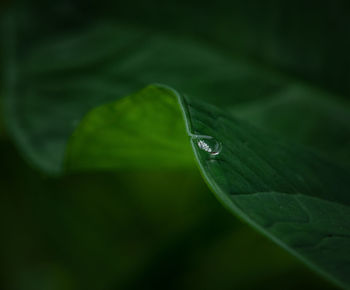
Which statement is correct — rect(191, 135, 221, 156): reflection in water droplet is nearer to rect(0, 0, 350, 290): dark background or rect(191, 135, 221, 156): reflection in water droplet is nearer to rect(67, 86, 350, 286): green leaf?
rect(67, 86, 350, 286): green leaf

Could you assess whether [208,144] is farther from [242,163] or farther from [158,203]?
[158,203]

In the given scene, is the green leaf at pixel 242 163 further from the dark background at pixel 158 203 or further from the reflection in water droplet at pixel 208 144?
the dark background at pixel 158 203

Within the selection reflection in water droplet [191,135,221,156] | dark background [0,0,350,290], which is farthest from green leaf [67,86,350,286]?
dark background [0,0,350,290]

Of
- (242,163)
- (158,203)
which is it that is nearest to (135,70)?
(158,203)

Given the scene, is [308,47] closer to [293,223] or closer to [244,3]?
[244,3]

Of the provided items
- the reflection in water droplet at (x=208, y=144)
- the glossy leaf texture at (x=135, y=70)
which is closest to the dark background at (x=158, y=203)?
the glossy leaf texture at (x=135, y=70)

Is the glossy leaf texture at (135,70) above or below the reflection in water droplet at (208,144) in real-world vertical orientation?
below

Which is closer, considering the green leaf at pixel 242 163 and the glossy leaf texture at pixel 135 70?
the green leaf at pixel 242 163

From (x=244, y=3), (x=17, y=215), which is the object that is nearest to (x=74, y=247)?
(x=17, y=215)
